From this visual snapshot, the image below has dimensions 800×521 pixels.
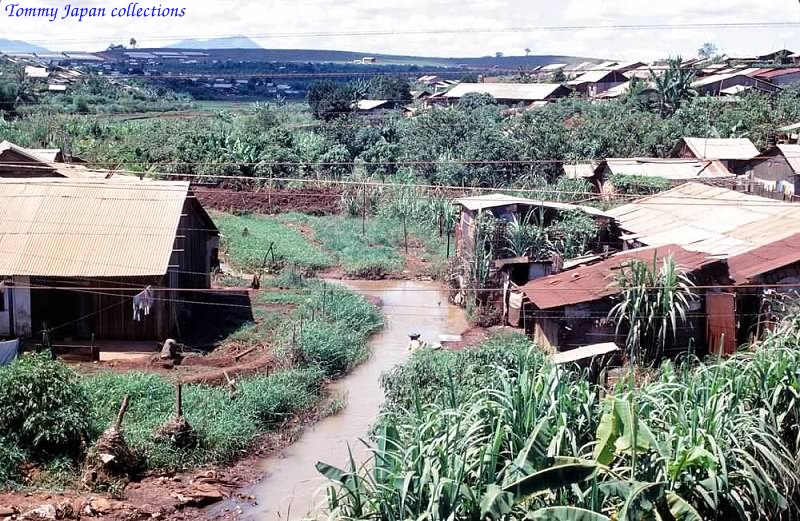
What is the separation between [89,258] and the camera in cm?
1766

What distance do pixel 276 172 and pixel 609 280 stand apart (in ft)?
76.2

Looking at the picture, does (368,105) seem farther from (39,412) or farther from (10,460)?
(10,460)

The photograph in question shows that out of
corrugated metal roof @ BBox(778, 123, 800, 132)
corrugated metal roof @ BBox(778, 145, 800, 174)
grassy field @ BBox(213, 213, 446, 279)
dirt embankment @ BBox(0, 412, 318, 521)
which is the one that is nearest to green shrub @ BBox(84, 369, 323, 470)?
dirt embankment @ BBox(0, 412, 318, 521)

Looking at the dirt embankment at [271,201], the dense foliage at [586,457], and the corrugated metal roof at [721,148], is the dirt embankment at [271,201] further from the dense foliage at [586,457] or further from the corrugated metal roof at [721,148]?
the dense foliage at [586,457]

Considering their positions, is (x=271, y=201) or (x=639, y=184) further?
(x=271, y=201)

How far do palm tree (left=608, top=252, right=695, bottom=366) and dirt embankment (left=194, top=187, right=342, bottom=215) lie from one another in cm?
2001

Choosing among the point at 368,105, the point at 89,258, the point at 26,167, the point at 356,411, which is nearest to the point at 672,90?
the point at 368,105

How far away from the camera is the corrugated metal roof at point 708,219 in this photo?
18.7m

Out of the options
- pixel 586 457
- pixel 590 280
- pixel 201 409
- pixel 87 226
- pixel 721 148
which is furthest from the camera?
pixel 721 148

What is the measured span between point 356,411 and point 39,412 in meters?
5.27

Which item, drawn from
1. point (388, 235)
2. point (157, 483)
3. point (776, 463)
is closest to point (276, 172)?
point (388, 235)

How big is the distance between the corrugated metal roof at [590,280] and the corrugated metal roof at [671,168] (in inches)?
575

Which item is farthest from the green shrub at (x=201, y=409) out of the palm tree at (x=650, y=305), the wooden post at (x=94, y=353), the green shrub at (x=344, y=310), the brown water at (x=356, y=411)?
the palm tree at (x=650, y=305)

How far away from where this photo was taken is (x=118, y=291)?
58.3ft
